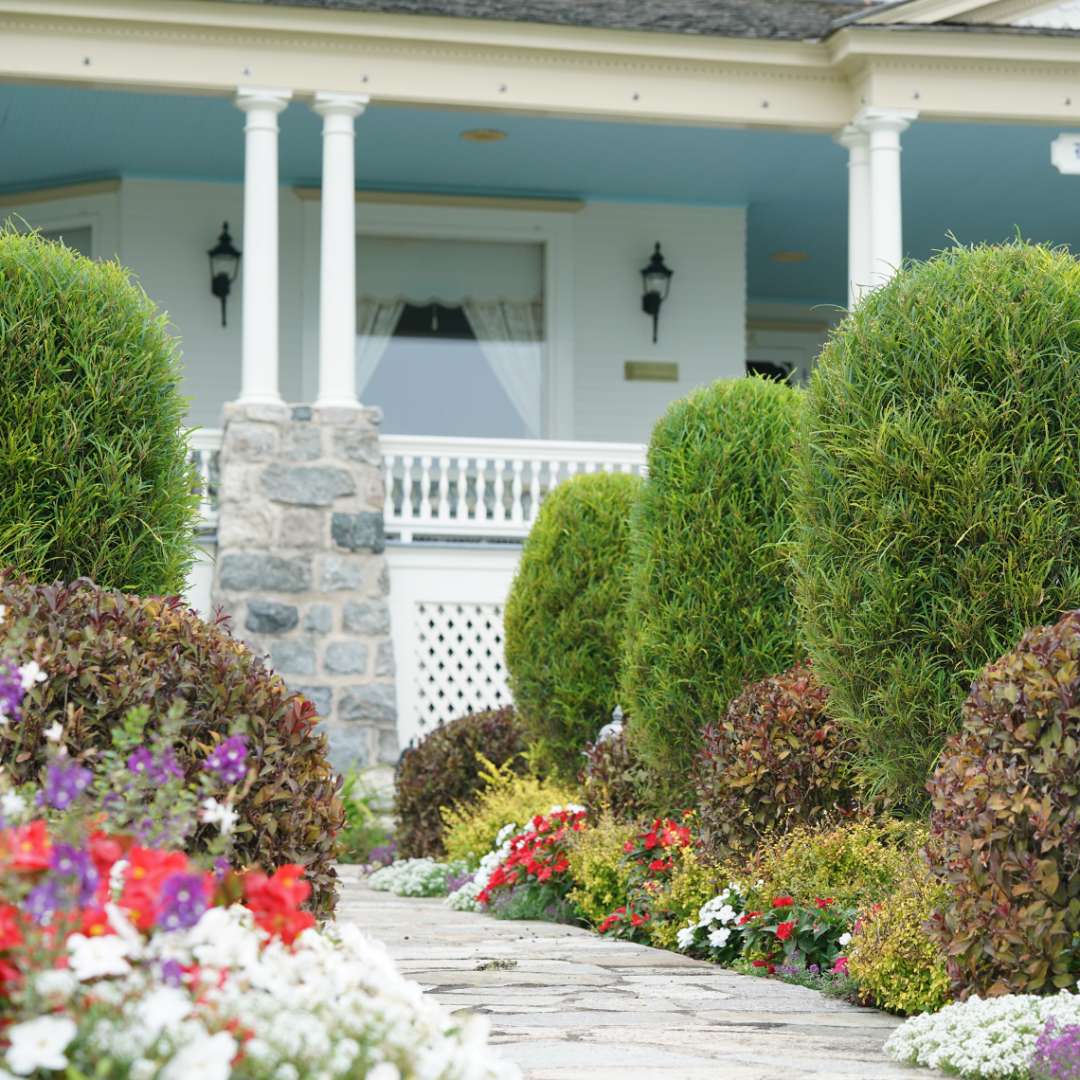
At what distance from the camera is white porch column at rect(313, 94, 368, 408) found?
11.8 metres

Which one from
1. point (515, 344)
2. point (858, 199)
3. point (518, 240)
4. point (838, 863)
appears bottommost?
point (838, 863)

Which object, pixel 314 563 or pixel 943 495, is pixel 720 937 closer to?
pixel 943 495

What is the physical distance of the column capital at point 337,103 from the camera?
465 inches

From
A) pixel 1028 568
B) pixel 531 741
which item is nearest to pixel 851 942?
pixel 1028 568

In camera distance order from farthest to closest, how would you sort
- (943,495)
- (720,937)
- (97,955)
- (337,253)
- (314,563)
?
(337,253), (314,563), (720,937), (943,495), (97,955)

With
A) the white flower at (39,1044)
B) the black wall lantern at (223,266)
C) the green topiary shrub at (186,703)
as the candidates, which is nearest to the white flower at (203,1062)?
the white flower at (39,1044)

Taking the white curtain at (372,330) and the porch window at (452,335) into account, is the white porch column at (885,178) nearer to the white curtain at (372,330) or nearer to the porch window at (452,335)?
the porch window at (452,335)

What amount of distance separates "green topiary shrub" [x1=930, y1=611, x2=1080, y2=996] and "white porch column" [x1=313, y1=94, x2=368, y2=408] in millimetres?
8222

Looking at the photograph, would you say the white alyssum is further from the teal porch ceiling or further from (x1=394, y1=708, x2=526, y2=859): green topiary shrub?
the teal porch ceiling

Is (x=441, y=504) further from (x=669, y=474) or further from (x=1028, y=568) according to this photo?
(x=1028, y=568)

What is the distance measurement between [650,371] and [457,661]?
3.94 meters

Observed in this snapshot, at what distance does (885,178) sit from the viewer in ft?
39.8

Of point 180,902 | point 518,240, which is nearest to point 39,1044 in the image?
point 180,902

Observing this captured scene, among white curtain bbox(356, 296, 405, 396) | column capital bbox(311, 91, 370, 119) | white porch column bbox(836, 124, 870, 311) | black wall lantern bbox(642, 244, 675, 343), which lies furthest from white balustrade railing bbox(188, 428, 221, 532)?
white porch column bbox(836, 124, 870, 311)
